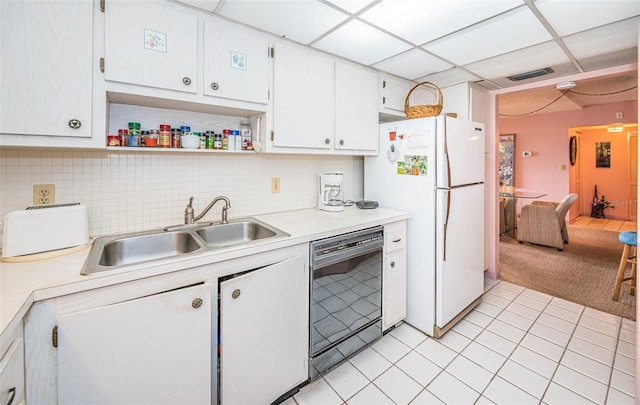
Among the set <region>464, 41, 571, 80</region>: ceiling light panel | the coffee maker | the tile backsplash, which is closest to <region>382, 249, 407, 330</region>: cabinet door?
the coffee maker

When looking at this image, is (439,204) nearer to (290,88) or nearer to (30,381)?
(290,88)

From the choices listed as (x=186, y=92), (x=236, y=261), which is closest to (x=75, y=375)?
(x=236, y=261)

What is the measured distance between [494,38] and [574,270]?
3.07 meters

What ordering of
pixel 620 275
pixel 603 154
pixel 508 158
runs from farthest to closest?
pixel 508 158
pixel 603 154
pixel 620 275

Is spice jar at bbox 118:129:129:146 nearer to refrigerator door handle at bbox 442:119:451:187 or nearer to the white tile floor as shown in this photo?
the white tile floor

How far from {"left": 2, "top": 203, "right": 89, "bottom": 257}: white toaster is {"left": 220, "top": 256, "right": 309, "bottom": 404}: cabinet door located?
760mm

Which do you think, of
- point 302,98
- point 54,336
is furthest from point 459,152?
point 54,336

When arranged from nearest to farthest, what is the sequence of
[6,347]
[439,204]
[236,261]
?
[6,347], [236,261], [439,204]

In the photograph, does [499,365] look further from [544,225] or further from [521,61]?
[544,225]

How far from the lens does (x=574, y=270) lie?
11.3 feet

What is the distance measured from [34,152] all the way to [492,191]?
3.80 meters

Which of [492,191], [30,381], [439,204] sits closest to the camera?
[30,381]

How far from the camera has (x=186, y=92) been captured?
1579mm

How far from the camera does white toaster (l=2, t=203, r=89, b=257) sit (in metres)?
1.20
